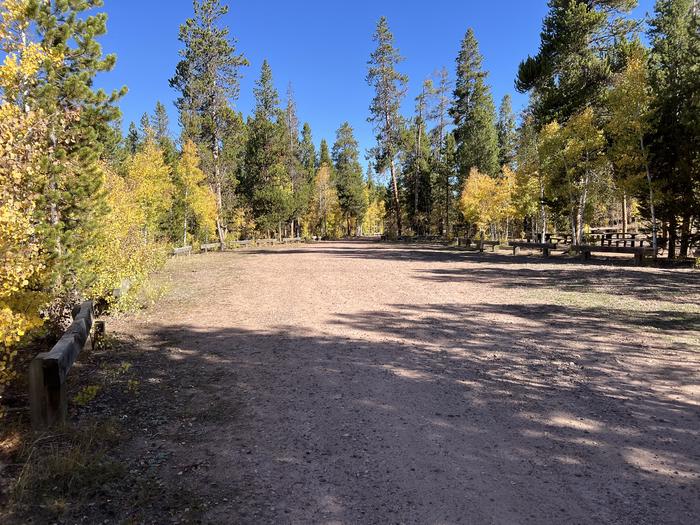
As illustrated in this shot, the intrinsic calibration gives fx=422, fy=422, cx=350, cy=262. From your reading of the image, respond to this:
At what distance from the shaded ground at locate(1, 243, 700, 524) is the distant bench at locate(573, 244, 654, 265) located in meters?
9.67

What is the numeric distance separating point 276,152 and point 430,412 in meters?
42.5

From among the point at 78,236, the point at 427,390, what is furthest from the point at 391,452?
the point at 78,236

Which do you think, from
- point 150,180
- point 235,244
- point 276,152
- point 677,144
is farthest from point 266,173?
point 677,144

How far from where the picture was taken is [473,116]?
41000 mm

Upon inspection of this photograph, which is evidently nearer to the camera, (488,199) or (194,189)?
(488,199)

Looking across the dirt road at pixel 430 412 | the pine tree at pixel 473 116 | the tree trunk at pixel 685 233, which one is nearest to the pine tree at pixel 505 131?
the pine tree at pixel 473 116

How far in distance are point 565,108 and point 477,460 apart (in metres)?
25.6

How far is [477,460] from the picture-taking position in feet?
12.8

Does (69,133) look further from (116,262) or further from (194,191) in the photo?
(194,191)

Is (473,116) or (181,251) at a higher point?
(473,116)

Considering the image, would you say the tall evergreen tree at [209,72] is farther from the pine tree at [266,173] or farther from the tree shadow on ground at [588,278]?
the tree shadow on ground at [588,278]

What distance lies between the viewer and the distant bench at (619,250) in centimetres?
1866

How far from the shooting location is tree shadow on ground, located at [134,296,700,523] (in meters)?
3.31

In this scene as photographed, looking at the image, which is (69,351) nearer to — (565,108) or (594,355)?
(594,355)
